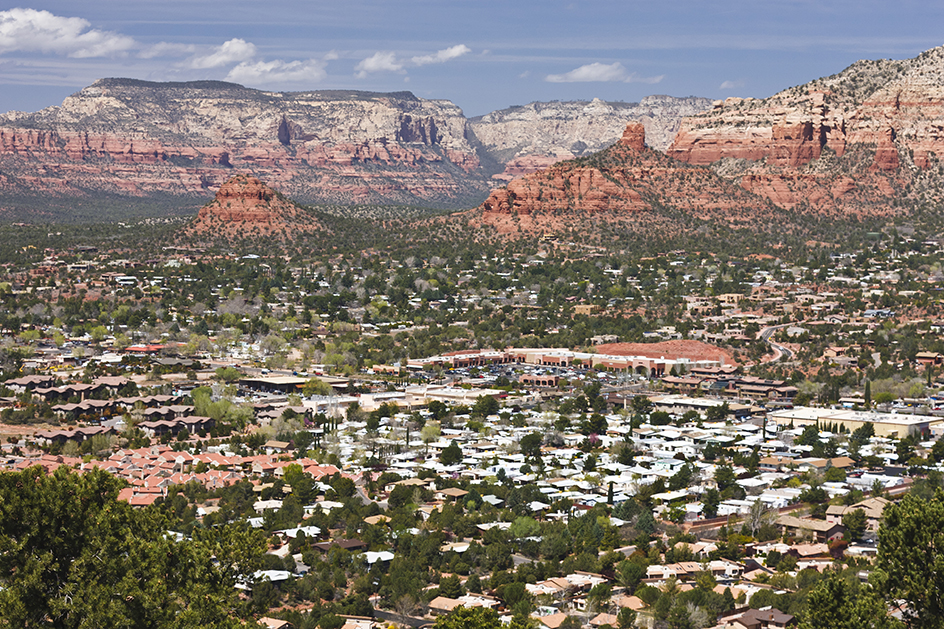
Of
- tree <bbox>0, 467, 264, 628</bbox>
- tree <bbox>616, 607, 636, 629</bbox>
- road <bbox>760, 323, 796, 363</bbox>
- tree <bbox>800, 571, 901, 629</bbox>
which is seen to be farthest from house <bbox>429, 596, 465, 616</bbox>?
road <bbox>760, 323, 796, 363</bbox>

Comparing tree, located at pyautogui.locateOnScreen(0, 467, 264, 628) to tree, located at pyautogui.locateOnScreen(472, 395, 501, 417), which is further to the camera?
tree, located at pyautogui.locateOnScreen(472, 395, 501, 417)

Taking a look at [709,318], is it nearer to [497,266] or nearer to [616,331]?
[616,331]

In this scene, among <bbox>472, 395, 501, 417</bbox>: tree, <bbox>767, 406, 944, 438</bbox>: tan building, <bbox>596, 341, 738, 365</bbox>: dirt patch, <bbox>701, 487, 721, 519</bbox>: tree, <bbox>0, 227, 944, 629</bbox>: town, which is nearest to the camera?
<bbox>0, 227, 944, 629</bbox>: town

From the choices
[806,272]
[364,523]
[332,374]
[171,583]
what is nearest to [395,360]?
[332,374]

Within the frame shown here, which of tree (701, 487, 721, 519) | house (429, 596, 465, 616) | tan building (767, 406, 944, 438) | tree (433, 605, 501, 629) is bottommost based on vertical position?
house (429, 596, 465, 616)

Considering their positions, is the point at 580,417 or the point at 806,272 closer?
the point at 580,417

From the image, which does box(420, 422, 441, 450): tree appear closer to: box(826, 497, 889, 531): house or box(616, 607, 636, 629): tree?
box(826, 497, 889, 531): house

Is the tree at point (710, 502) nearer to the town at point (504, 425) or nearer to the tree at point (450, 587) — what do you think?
the town at point (504, 425)
